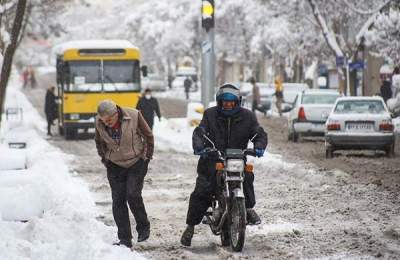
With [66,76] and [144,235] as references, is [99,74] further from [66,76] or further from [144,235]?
[144,235]

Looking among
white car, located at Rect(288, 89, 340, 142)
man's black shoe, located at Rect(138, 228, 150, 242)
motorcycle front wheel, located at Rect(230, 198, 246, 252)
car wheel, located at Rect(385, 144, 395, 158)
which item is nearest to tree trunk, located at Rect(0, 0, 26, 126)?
car wheel, located at Rect(385, 144, 395, 158)

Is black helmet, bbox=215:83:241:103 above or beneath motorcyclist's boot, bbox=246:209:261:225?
above

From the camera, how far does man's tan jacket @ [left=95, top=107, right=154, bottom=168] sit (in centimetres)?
1030

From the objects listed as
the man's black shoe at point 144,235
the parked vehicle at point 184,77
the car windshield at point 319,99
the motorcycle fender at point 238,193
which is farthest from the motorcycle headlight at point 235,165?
the parked vehicle at point 184,77

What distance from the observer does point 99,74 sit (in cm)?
3098

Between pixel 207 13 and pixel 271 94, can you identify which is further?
pixel 271 94

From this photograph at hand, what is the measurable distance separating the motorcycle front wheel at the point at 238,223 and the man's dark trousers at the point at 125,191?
1.14 m

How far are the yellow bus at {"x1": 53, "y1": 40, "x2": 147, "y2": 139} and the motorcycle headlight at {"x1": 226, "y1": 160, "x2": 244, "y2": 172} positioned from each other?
2126 cm

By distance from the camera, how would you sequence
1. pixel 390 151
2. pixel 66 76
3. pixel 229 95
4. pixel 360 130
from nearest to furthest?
pixel 229 95
pixel 360 130
pixel 390 151
pixel 66 76

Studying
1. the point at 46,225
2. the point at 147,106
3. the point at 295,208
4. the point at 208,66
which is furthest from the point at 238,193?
the point at 208,66

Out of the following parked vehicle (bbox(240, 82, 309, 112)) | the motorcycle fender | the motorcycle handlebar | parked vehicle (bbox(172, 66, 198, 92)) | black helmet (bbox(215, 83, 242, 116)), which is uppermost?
black helmet (bbox(215, 83, 242, 116))

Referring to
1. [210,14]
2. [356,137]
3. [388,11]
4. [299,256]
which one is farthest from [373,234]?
[388,11]

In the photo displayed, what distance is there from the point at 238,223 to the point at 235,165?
560mm

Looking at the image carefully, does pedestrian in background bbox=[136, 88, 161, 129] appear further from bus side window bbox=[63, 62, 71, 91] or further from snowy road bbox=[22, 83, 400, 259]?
bus side window bbox=[63, 62, 71, 91]
